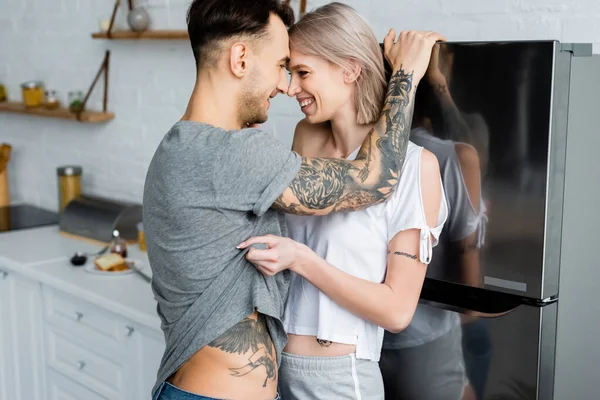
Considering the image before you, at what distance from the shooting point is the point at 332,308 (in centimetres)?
152

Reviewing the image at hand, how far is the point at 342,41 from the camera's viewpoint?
149 cm

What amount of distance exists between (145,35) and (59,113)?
72 centimetres

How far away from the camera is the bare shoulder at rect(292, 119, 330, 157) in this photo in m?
1.71

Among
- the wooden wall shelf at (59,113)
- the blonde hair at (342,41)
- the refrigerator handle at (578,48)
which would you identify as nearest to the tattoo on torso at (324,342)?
the blonde hair at (342,41)

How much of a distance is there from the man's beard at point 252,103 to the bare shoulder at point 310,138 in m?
0.25

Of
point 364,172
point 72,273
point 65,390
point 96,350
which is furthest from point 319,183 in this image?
point 65,390

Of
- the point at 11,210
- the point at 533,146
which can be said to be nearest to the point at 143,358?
the point at 533,146

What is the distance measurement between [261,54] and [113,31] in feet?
6.33

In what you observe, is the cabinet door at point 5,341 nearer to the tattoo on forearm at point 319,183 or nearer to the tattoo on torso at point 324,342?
the tattoo on torso at point 324,342

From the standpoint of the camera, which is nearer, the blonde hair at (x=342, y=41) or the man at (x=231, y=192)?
the man at (x=231, y=192)

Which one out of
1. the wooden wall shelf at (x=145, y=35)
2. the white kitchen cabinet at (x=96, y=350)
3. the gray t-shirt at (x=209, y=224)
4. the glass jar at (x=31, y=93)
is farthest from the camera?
the glass jar at (x=31, y=93)

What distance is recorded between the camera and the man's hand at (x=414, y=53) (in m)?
1.50

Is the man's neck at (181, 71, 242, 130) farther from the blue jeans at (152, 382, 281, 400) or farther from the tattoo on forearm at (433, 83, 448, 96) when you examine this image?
the blue jeans at (152, 382, 281, 400)

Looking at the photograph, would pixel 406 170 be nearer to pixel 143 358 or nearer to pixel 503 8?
pixel 503 8
